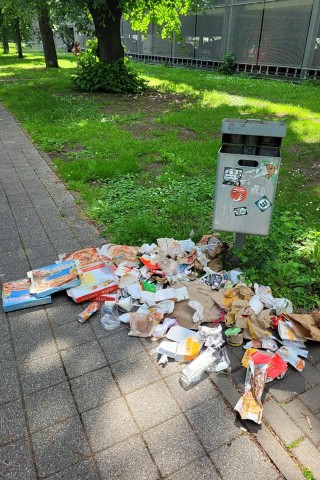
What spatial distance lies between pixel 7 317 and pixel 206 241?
202cm

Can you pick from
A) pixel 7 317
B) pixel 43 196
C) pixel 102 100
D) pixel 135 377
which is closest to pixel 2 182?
pixel 43 196

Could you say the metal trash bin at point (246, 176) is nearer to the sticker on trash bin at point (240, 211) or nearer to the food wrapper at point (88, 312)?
the sticker on trash bin at point (240, 211)

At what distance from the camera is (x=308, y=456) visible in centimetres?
206

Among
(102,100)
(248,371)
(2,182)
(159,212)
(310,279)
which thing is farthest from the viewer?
(102,100)

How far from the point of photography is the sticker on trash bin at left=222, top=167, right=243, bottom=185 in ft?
10.1

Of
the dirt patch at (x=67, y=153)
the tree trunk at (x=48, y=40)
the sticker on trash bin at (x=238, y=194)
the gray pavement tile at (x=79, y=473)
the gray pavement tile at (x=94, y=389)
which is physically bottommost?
the gray pavement tile at (x=79, y=473)

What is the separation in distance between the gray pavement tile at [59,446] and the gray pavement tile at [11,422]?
0.32 ft

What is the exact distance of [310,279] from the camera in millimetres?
3408

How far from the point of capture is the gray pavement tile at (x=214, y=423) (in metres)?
2.14

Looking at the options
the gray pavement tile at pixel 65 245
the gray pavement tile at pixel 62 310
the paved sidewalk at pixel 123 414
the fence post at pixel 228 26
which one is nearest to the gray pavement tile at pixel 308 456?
the paved sidewalk at pixel 123 414

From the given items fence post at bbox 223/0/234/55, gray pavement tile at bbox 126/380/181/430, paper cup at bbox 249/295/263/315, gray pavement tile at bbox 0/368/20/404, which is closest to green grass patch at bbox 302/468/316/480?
gray pavement tile at bbox 126/380/181/430

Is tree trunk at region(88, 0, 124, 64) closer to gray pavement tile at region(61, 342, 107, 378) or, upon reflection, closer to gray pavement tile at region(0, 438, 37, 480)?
gray pavement tile at region(61, 342, 107, 378)

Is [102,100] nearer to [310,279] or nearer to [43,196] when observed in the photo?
[43,196]

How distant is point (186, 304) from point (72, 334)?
925 mm
